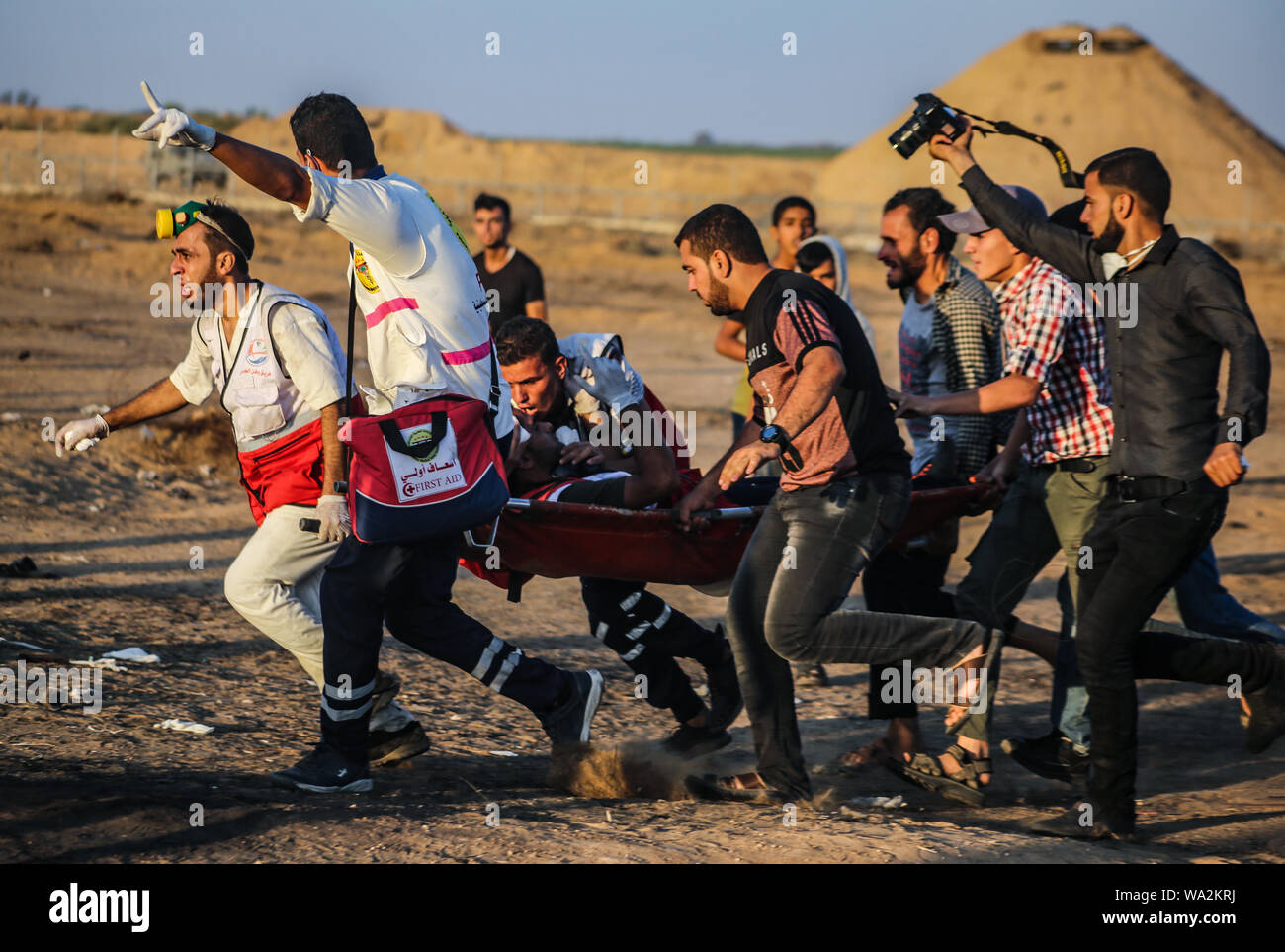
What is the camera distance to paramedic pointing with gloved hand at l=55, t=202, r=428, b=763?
4.31 m

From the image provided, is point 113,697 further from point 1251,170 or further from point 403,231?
point 1251,170

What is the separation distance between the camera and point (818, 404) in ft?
13.0

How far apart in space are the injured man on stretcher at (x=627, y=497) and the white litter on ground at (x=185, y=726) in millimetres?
1404

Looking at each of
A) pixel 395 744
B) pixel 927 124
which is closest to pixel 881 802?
pixel 395 744

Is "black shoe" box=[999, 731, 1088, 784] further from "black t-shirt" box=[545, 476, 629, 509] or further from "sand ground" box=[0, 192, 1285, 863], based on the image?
"black t-shirt" box=[545, 476, 629, 509]

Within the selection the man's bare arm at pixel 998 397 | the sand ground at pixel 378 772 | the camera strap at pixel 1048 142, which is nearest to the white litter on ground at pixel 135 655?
the sand ground at pixel 378 772

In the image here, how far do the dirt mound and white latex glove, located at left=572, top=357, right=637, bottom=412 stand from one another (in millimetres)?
35044

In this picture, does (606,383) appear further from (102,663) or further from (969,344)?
(102,663)

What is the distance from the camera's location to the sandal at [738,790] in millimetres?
4309

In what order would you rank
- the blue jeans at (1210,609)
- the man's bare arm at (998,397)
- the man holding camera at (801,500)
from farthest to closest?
the blue jeans at (1210,609) < the man's bare arm at (998,397) < the man holding camera at (801,500)

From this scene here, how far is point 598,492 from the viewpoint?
477 cm

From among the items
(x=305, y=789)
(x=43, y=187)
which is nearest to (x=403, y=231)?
(x=305, y=789)

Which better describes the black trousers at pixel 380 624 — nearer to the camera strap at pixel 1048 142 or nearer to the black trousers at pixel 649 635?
the black trousers at pixel 649 635

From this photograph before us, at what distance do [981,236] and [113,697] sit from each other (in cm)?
363
